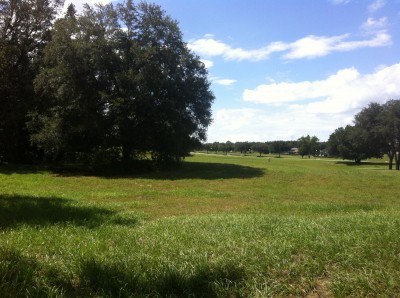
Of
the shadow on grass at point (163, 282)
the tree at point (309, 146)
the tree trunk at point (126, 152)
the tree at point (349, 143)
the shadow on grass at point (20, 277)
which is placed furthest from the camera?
the tree at point (309, 146)

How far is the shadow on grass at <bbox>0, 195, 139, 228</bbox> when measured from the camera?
30.4ft

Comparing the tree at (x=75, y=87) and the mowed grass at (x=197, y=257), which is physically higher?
the tree at (x=75, y=87)

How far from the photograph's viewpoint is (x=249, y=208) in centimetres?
1432

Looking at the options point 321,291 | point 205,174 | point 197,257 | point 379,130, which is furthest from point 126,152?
point 379,130

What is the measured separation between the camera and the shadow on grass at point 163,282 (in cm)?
481

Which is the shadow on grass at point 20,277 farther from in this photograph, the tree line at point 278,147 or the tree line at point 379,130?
the tree line at point 278,147

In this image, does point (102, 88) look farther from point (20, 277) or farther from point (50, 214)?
point (20, 277)

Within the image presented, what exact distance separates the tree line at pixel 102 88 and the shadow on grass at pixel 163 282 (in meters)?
25.0

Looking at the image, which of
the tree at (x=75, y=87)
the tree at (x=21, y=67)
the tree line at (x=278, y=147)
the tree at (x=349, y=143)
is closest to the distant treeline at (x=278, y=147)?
the tree line at (x=278, y=147)

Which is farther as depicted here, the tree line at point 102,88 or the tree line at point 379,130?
the tree line at point 379,130

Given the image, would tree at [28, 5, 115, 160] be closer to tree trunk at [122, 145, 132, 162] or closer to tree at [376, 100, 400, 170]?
tree trunk at [122, 145, 132, 162]

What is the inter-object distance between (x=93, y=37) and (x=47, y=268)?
93.5 feet

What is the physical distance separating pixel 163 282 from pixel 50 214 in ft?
22.3

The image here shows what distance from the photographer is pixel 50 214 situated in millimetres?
10594
